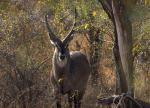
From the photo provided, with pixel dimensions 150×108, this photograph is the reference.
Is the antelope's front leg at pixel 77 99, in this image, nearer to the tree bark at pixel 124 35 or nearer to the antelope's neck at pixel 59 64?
the antelope's neck at pixel 59 64

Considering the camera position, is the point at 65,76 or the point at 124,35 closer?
the point at 124,35

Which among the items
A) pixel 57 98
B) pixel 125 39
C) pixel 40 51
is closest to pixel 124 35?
pixel 125 39

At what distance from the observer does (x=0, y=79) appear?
10562 millimetres

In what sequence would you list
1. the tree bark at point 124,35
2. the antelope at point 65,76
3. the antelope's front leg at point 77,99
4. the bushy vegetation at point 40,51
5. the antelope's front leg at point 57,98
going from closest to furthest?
the tree bark at point 124,35
the bushy vegetation at point 40,51
the antelope's front leg at point 57,98
the antelope at point 65,76
the antelope's front leg at point 77,99

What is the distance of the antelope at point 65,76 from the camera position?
417 inches

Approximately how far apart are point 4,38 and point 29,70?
34.4 inches

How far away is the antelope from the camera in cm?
1058

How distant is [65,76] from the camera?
10961mm

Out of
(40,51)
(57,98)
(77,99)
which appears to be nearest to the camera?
(57,98)

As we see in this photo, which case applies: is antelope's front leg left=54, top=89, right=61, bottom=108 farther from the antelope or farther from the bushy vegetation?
the bushy vegetation

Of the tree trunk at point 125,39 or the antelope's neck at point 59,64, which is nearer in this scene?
Answer: the tree trunk at point 125,39

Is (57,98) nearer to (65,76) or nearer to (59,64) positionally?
(65,76)

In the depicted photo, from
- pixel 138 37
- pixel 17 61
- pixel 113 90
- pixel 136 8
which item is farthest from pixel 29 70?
pixel 136 8

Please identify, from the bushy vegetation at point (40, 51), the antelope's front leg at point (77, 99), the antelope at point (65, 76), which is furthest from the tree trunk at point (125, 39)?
the antelope's front leg at point (77, 99)
